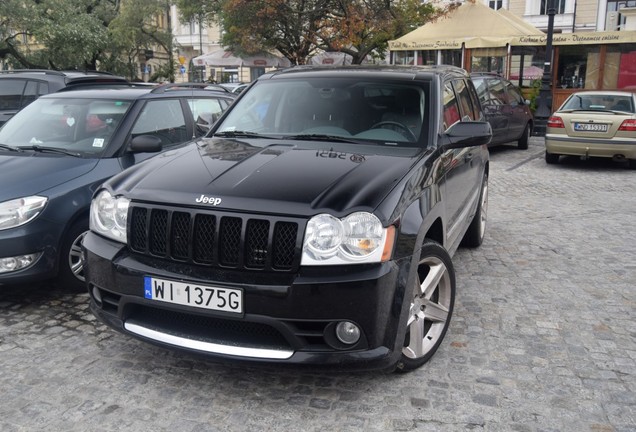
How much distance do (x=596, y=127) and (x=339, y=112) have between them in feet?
28.6

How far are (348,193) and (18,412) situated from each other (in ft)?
6.79

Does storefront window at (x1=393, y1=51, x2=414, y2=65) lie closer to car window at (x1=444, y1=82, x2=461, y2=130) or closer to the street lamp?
the street lamp

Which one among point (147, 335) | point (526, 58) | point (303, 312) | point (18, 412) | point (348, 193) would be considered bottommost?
point (18, 412)

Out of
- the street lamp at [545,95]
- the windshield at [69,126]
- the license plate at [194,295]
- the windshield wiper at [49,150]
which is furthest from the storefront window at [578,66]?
the license plate at [194,295]

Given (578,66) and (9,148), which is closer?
(9,148)

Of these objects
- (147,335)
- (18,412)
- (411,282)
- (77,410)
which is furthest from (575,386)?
(18,412)

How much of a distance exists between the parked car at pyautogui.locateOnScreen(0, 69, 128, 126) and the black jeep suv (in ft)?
20.5

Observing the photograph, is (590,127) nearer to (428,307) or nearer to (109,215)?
(428,307)

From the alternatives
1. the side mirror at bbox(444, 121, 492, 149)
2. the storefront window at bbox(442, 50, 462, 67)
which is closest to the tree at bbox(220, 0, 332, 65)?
the storefront window at bbox(442, 50, 462, 67)

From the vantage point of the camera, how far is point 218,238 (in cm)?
311

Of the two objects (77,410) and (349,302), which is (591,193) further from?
(77,410)

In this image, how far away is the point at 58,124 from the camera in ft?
18.7

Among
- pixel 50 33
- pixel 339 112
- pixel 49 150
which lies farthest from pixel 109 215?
pixel 50 33

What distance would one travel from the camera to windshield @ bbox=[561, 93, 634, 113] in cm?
1168
